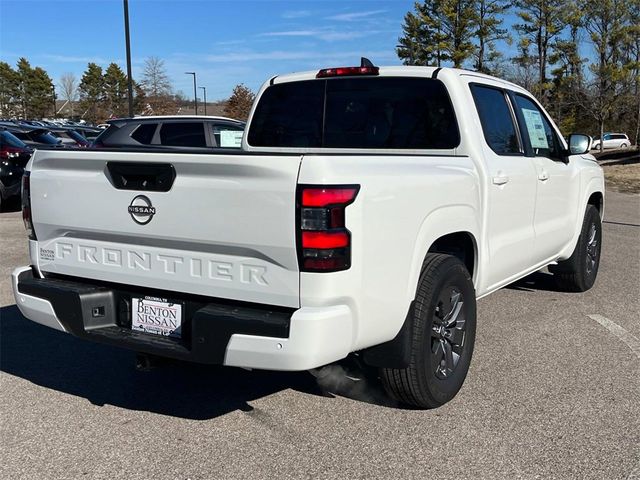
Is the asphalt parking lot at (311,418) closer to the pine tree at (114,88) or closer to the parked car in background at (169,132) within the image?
the parked car in background at (169,132)

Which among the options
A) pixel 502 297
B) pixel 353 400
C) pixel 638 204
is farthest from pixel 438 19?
pixel 353 400

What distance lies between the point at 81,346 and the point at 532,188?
139 inches

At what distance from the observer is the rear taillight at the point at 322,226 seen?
2.79m

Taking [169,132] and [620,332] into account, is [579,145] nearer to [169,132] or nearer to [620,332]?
[620,332]

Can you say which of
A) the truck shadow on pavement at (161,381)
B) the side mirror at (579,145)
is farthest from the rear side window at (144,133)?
the side mirror at (579,145)

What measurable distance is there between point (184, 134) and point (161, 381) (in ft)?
23.4

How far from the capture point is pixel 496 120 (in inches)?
184

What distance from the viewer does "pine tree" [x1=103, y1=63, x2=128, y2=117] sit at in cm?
7819

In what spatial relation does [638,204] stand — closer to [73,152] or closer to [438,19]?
[73,152]

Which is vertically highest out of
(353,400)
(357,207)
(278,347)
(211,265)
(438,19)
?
(438,19)

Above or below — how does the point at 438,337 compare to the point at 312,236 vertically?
below

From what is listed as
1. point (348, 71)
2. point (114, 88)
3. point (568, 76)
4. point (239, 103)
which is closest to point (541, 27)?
point (568, 76)

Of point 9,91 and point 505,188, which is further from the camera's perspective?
point 9,91

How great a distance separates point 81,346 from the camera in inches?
195
